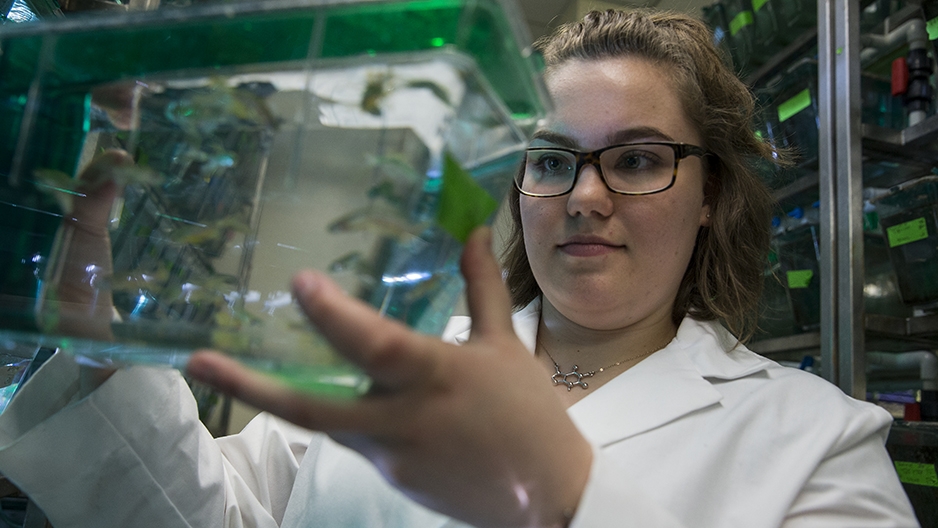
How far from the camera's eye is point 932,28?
6.34 feet

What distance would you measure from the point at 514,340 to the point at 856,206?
1843 millimetres

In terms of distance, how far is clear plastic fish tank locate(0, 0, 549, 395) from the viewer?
443 millimetres

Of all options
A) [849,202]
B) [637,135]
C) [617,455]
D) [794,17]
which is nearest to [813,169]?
[849,202]

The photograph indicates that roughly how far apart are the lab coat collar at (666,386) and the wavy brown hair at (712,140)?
0.11 m

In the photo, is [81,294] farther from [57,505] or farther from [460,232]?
[57,505]

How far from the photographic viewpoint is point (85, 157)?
0.49 m

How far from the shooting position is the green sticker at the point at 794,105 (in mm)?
2172

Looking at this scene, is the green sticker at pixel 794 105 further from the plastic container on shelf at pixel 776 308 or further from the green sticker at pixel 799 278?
the green sticker at pixel 799 278

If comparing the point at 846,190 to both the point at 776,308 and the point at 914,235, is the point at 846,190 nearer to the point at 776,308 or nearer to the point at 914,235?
the point at 914,235

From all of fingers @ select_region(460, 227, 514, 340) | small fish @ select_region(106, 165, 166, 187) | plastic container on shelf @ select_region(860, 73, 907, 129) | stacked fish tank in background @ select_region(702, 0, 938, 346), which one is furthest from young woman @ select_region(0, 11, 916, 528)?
plastic container on shelf @ select_region(860, 73, 907, 129)

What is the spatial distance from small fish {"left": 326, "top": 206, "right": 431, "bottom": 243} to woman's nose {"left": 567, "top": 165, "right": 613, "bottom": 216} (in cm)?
54

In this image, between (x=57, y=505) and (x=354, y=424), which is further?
(x=57, y=505)

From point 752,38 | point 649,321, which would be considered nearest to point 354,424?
point 649,321

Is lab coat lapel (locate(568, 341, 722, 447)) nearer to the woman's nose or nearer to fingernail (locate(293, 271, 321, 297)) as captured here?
the woman's nose
